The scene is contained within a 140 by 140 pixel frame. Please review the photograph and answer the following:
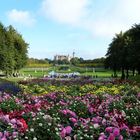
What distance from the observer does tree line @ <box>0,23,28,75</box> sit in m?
82.6

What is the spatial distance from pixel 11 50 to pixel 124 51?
19.0m

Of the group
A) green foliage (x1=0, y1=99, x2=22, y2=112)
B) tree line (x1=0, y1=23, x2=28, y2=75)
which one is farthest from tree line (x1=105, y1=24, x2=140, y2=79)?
green foliage (x1=0, y1=99, x2=22, y2=112)

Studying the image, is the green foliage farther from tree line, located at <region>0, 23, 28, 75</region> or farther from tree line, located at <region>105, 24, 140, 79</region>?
tree line, located at <region>0, 23, 28, 75</region>

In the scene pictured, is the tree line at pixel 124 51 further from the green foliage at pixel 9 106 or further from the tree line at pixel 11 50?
the green foliage at pixel 9 106

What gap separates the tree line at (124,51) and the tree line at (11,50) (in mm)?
15468

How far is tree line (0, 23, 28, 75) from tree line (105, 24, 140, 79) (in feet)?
50.7

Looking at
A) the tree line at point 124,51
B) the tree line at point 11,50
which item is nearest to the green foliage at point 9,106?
the tree line at point 124,51

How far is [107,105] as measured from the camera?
12.8 m

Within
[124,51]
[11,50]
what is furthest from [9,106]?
[11,50]

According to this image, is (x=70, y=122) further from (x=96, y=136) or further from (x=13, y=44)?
(x=13, y=44)

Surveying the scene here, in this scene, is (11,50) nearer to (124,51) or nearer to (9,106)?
(124,51)

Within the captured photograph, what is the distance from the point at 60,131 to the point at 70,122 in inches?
67.3

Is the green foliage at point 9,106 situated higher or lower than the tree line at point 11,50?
lower

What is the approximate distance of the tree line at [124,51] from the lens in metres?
68.2
